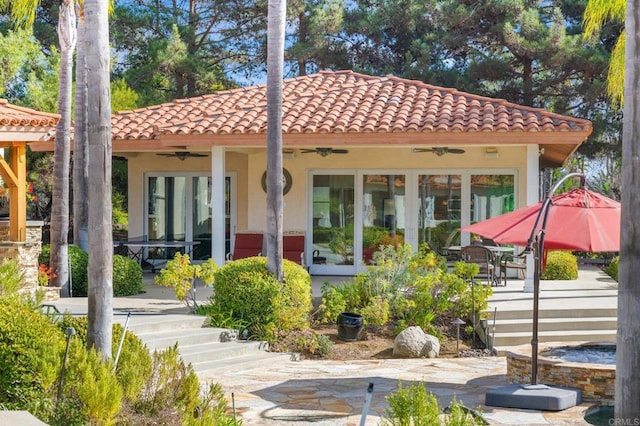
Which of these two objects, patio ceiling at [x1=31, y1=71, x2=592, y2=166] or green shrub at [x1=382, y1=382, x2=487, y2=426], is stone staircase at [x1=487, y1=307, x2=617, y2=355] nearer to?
patio ceiling at [x1=31, y1=71, x2=592, y2=166]

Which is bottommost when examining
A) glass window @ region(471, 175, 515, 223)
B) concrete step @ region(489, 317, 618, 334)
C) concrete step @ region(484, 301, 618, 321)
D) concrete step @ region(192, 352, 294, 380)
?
concrete step @ region(192, 352, 294, 380)

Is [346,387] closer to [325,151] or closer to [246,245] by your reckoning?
[246,245]

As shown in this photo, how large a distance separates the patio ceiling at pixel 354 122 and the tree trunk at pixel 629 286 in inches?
397

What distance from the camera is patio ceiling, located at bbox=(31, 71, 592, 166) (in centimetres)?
1473

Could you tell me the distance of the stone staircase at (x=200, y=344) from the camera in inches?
411

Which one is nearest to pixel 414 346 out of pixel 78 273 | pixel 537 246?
pixel 537 246

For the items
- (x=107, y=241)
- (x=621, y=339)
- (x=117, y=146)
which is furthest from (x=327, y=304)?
(x=621, y=339)

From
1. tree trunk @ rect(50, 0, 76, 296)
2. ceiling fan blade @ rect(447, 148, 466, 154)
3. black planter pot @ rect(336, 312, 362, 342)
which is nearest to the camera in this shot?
black planter pot @ rect(336, 312, 362, 342)

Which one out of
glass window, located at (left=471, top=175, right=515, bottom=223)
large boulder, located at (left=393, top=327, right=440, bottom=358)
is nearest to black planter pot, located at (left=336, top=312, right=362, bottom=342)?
large boulder, located at (left=393, top=327, right=440, bottom=358)

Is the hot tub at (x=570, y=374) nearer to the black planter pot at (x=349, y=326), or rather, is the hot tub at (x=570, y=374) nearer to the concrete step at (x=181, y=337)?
the black planter pot at (x=349, y=326)

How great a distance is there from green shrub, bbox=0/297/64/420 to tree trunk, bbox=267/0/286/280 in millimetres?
5440

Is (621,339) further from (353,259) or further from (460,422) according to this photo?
(353,259)

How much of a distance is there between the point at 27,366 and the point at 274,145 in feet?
20.8

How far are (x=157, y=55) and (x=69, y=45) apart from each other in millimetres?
11359
